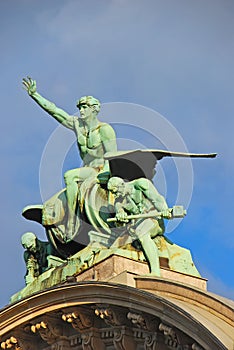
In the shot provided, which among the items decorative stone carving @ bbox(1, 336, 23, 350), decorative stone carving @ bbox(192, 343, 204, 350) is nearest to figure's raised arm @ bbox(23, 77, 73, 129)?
decorative stone carving @ bbox(1, 336, 23, 350)

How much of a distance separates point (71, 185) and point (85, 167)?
23.9 inches

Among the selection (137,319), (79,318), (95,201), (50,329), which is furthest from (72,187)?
(137,319)

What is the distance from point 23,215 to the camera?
24.5m

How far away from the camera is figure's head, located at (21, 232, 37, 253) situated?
2394cm

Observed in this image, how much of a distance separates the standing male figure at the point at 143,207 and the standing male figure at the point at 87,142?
1187 millimetres

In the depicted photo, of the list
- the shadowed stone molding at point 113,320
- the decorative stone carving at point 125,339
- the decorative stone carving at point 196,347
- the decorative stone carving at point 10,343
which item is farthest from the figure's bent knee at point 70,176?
the decorative stone carving at point 196,347

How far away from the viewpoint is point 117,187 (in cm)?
2220

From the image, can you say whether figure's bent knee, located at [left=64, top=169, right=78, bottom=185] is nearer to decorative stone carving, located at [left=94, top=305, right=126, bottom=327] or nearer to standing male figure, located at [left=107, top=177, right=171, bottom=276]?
standing male figure, located at [left=107, top=177, right=171, bottom=276]

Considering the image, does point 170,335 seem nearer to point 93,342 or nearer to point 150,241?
point 93,342

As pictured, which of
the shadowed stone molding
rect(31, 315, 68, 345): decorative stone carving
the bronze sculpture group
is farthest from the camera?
the bronze sculpture group

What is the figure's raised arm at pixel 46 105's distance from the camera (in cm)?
2473

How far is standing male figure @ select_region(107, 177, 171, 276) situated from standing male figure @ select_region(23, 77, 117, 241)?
1.19 meters

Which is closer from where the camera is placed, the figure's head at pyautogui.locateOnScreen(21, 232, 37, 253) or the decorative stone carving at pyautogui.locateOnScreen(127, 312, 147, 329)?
the decorative stone carving at pyautogui.locateOnScreen(127, 312, 147, 329)

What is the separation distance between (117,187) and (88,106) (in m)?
2.63
